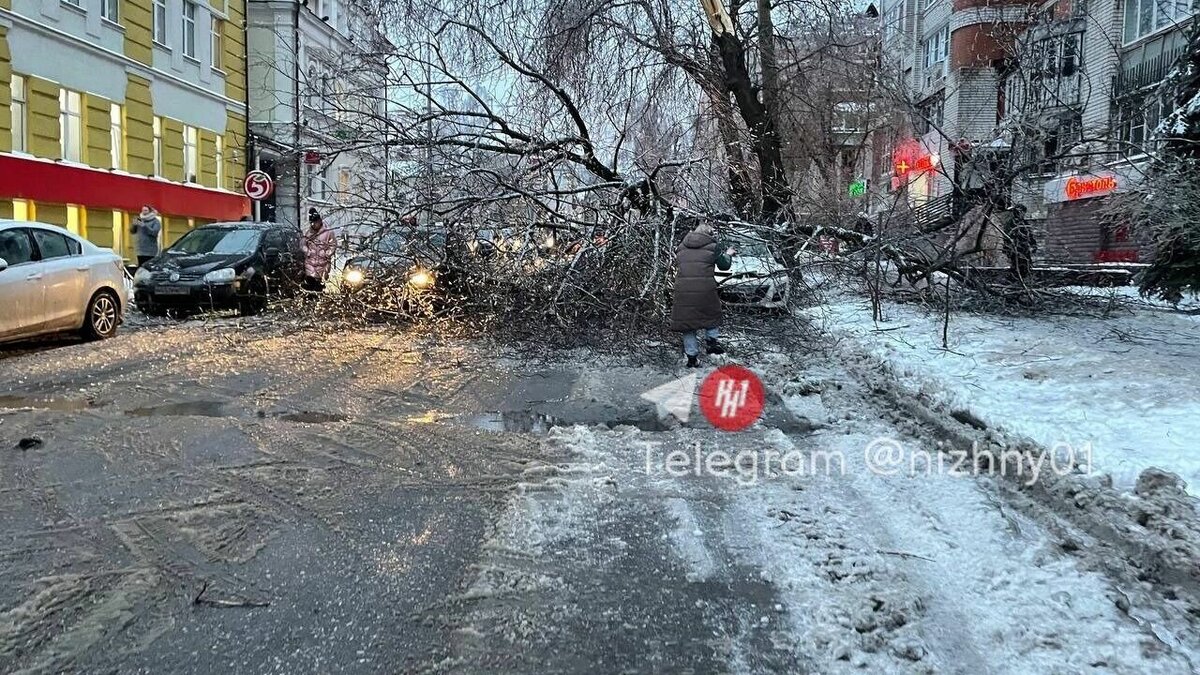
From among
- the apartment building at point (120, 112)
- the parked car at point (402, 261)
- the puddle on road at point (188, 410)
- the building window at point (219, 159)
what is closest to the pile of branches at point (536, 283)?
the parked car at point (402, 261)

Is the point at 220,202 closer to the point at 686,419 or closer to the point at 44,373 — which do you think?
the point at 44,373

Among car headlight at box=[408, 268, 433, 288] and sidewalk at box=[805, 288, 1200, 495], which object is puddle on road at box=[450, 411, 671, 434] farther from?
car headlight at box=[408, 268, 433, 288]

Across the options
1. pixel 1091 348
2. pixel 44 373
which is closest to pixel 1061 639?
pixel 1091 348

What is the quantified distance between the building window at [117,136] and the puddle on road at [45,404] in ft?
54.6

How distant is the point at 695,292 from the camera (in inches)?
361

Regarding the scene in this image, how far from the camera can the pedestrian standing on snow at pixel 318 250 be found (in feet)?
42.1

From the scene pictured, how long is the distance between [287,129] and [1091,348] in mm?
25994

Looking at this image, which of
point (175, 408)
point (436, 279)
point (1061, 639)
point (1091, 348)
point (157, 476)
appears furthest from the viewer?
point (436, 279)

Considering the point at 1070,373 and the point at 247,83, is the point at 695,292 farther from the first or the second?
→ the point at 247,83

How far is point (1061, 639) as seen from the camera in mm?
3133

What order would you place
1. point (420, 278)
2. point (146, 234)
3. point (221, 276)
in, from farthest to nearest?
point (146, 234)
point (221, 276)
point (420, 278)

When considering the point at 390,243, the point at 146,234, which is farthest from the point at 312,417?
the point at 146,234

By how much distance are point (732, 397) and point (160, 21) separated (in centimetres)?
2256

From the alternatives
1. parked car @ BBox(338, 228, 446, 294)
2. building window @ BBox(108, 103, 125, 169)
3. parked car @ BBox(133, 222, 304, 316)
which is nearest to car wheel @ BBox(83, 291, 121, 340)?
parked car @ BBox(133, 222, 304, 316)
